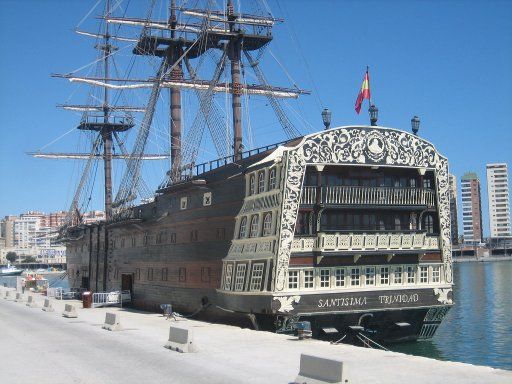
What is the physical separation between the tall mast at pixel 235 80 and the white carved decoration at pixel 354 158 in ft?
47.0

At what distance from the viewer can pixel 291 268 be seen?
25625 mm

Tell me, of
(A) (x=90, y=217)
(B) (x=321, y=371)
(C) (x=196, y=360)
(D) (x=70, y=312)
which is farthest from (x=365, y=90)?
(A) (x=90, y=217)

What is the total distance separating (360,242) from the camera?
1043 inches

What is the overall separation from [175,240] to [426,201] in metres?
14.9

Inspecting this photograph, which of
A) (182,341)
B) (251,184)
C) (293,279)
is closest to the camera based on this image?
(182,341)

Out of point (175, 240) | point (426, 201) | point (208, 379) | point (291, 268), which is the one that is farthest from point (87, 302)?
point (208, 379)

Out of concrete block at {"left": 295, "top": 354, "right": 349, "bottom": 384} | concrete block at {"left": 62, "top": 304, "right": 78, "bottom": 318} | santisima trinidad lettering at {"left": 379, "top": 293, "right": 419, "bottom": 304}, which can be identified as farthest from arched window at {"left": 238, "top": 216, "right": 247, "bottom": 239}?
concrete block at {"left": 295, "top": 354, "right": 349, "bottom": 384}

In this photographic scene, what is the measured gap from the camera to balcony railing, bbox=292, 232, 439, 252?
25922 mm

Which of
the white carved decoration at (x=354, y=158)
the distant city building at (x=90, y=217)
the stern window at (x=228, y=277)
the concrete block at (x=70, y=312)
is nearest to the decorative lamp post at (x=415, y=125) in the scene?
the white carved decoration at (x=354, y=158)

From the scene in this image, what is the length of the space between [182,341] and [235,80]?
2642cm

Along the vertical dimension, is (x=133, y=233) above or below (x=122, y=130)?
below

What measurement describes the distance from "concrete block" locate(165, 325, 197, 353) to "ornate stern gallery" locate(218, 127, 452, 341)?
579 cm

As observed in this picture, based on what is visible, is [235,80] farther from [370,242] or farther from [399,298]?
[399,298]

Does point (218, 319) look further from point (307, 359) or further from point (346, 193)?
point (307, 359)
